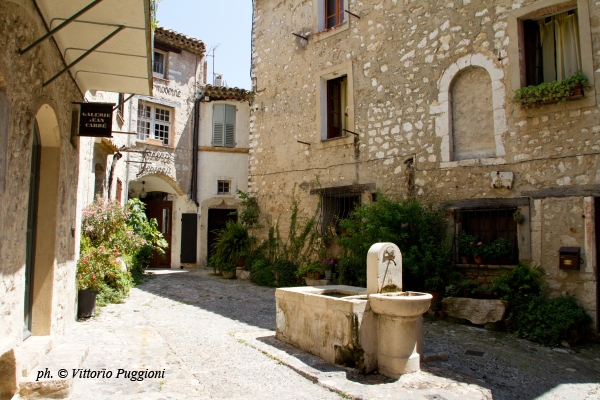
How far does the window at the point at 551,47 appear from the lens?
23.2ft

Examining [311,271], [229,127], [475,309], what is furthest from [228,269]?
[475,309]

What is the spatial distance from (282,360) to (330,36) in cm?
804

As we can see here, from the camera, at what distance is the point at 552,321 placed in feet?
20.1

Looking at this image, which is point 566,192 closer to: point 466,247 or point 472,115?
point 466,247

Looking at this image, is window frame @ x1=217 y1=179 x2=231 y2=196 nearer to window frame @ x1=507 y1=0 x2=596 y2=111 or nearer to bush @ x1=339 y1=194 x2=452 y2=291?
bush @ x1=339 y1=194 x2=452 y2=291

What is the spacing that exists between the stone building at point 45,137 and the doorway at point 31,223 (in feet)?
0.03

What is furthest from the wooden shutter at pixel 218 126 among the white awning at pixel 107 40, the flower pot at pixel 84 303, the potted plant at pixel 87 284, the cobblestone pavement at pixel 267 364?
the flower pot at pixel 84 303

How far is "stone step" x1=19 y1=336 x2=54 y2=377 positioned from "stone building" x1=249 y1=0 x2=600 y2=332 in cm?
620

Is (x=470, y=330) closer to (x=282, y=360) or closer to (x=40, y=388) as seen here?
(x=282, y=360)

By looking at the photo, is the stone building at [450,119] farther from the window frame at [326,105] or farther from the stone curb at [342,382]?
the stone curb at [342,382]

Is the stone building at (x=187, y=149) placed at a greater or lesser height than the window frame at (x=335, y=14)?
lesser

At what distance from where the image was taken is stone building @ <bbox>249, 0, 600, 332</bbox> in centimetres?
670

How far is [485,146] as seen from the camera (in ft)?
25.8

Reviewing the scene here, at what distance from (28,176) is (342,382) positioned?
128 inches
